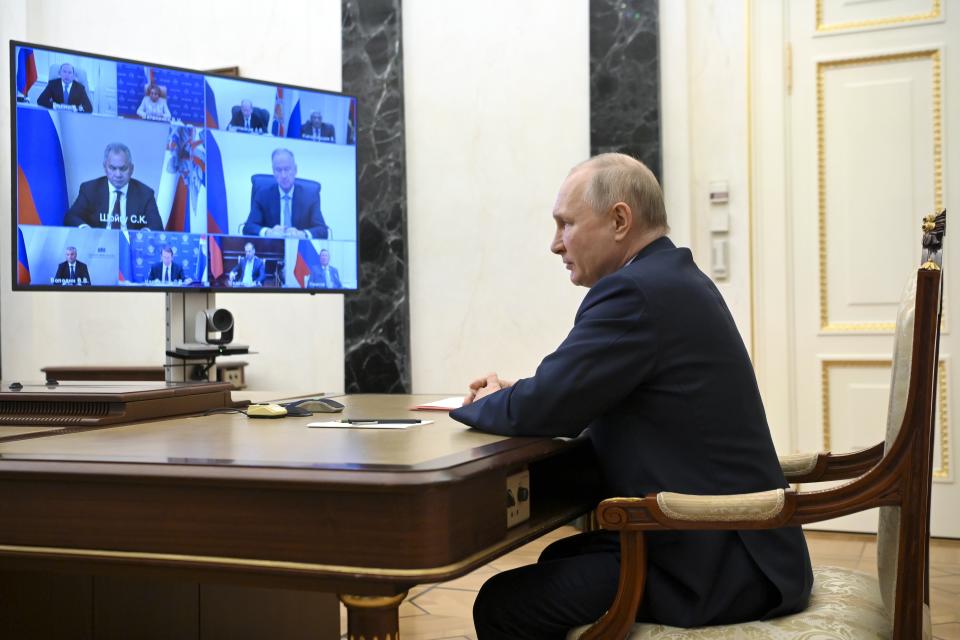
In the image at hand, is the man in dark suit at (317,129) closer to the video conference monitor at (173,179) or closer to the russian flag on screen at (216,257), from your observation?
the video conference monitor at (173,179)

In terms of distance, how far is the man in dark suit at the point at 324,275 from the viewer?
9.13 ft

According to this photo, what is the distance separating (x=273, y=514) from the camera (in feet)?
4.56

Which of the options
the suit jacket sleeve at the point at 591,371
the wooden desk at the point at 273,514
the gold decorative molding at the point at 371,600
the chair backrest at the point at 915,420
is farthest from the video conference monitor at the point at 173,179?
the chair backrest at the point at 915,420

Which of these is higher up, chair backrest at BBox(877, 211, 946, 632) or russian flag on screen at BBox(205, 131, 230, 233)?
russian flag on screen at BBox(205, 131, 230, 233)

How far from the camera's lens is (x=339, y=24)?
17.6ft

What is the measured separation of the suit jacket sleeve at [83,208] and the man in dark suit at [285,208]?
0.41 meters

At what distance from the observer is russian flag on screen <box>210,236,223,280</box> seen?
2562mm

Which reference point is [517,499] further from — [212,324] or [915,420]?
[212,324]

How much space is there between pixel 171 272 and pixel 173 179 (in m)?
0.23

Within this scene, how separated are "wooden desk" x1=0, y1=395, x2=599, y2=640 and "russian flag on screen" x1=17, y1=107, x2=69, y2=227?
0.80m

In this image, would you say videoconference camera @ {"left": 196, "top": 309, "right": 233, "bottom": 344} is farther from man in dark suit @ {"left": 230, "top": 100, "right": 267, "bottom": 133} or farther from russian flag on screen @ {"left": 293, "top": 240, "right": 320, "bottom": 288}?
man in dark suit @ {"left": 230, "top": 100, "right": 267, "bottom": 133}

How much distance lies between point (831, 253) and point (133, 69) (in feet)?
10.7

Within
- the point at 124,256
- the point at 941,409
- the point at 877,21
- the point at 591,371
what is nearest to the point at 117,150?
the point at 124,256

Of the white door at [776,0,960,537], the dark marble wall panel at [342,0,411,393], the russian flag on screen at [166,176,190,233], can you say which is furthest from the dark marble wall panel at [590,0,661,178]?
the russian flag on screen at [166,176,190,233]
